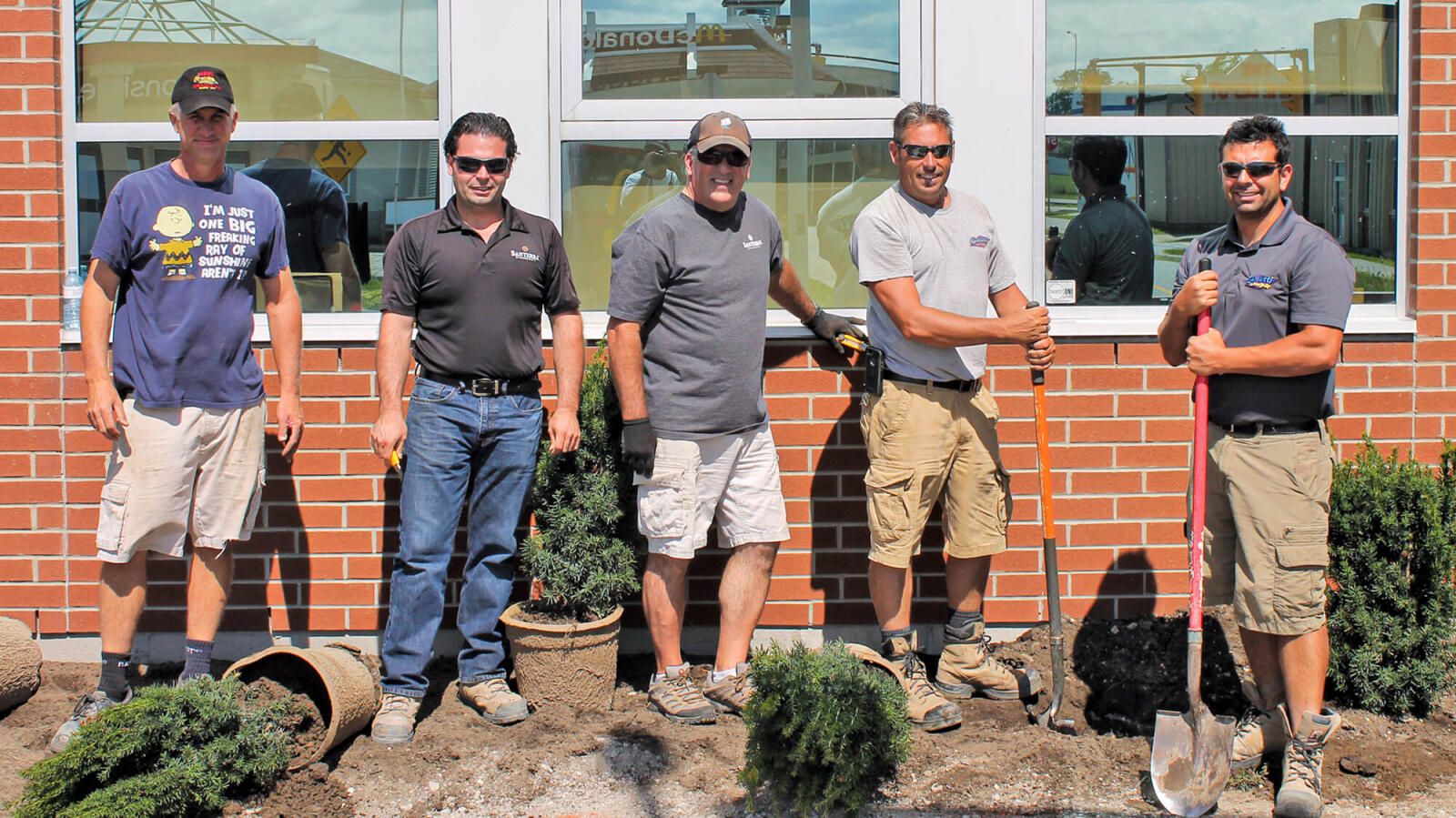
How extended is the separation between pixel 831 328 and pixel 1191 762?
207 cm

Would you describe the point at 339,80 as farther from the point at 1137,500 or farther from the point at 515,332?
the point at 1137,500

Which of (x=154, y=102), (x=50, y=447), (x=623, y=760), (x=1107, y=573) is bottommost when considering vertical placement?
(x=623, y=760)

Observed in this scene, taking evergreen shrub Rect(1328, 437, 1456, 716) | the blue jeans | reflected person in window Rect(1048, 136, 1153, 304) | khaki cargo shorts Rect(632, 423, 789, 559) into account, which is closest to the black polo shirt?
the blue jeans

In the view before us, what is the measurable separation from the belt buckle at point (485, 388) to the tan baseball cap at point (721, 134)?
43.8 inches

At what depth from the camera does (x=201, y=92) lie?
15.3 feet

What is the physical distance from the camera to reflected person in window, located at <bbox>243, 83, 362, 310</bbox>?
557cm

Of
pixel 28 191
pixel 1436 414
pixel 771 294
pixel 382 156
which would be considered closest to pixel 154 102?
pixel 28 191

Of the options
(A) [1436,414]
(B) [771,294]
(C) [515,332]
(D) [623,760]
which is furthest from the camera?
(A) [1436,414]

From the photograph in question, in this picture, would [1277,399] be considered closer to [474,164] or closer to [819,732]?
[819,732]

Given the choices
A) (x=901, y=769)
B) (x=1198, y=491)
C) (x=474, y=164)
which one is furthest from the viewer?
(x=474, y=164)

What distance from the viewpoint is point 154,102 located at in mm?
5566

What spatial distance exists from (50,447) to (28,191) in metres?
1.02

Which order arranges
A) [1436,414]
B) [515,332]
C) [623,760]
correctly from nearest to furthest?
[623,760] → [515,332] → [1436,414]

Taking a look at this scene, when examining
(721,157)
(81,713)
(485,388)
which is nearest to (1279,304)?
(721,157)
